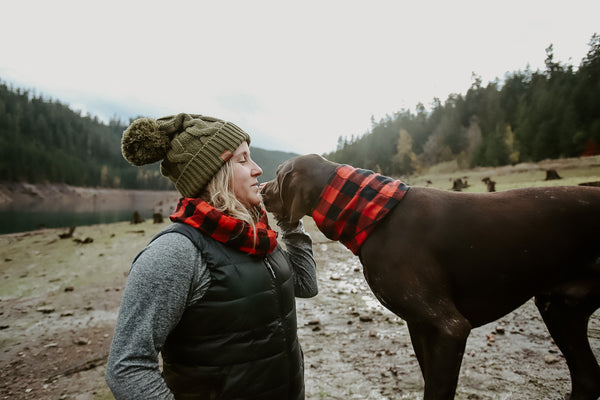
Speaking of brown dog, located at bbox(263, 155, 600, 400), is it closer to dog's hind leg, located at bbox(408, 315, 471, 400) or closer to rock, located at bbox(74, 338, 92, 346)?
dog's hind leg, located at bbox(408, 315, 471, 400)

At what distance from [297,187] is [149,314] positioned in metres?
1.45

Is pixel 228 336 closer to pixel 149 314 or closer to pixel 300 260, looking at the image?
pixel 149 314

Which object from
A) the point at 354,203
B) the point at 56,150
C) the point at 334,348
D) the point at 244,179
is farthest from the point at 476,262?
the point at 56,150

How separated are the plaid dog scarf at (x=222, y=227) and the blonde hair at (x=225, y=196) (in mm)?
52

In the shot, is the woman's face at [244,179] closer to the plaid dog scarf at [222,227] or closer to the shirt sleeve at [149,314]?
the plaid dog scarf at [222,227]

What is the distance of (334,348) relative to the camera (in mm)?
4227

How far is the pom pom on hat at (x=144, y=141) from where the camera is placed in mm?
1856

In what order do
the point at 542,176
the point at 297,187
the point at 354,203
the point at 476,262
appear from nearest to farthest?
1. the point at 476,262
2. the point at 354,203
3. the point at 297,187
4. the point at 542,176

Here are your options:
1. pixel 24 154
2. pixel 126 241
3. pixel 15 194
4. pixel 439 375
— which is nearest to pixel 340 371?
pixel 439 375

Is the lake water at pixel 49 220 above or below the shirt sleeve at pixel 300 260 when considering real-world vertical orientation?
below

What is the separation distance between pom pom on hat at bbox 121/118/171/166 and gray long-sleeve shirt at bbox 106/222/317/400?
21.3 inches

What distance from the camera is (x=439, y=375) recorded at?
6.64ft

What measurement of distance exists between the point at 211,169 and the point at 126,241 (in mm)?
12891

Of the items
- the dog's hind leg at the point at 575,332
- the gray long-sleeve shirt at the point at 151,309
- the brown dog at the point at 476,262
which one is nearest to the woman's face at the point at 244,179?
the gray long-sleeve shirt at the point at 151,309
